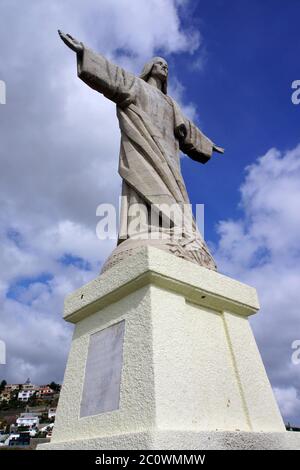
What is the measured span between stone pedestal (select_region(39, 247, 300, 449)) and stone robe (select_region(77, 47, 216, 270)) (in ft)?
1.61

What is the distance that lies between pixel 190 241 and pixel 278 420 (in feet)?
6.70

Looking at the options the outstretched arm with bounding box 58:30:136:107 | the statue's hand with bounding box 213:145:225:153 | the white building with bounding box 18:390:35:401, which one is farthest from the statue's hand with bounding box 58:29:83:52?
the white building with bounding box 18:390:35:401

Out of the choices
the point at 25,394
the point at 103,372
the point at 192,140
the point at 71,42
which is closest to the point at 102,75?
the point at 71,42

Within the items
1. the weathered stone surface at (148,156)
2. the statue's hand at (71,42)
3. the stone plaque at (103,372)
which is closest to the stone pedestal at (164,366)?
the stone plaque at (103,372)

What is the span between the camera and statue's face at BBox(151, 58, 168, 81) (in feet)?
22.3

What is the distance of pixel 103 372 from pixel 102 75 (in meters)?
4.20

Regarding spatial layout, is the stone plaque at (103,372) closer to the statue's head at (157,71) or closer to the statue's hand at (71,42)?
the statue's hand at (71,42)

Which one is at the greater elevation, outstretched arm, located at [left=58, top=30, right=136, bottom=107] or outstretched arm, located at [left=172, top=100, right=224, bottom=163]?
outstretched arm, located at [left=172, top=100, right=224, bottom=163]

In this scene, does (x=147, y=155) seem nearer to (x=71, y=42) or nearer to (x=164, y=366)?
(x=71, y=42)

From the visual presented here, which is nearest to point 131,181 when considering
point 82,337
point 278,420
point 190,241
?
point 190,241

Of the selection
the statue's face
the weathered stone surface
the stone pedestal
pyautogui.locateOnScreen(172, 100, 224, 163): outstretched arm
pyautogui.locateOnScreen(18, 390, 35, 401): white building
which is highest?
pyautogui.locateOnScreen(18, 390, 35, 401): white building

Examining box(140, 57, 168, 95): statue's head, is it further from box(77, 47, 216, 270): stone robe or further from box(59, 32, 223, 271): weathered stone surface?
box(77, 47, 216, 270): stone robe

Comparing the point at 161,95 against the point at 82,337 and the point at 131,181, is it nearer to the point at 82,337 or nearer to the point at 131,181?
the point at 131,181

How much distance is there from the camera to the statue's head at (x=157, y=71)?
22.3 ft
